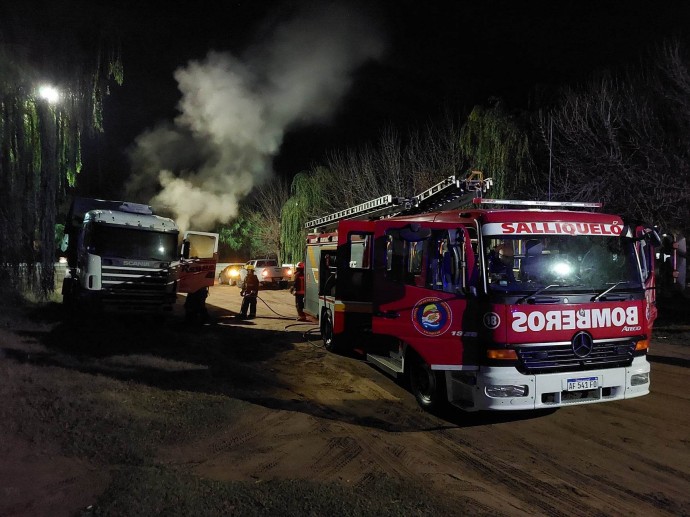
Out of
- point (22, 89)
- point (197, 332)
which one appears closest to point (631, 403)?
point (197, 332)

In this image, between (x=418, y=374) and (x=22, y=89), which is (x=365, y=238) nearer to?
(x=418, y=374)

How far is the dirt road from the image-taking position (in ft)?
13.0

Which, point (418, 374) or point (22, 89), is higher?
point (22, 89)

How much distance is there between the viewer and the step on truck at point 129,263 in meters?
12.2

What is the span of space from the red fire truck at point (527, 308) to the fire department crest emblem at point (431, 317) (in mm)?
12

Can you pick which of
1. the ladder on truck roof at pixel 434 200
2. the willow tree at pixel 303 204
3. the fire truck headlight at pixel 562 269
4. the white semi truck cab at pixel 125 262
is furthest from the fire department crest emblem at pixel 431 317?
the willow tree at pixel 303 204

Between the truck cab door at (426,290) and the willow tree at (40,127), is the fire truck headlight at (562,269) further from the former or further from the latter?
the willow tree at (40,127)

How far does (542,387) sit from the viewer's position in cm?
504

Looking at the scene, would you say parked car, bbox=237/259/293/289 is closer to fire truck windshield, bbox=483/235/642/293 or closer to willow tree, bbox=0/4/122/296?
willow tree, bbox=0/4/122/296

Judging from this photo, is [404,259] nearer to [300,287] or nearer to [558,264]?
[558,264]

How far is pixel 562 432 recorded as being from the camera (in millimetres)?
5367

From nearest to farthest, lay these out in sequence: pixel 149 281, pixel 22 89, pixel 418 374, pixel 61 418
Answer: pixel 61 418, pixel 418 374, pixel 22 89, pixel 149 281

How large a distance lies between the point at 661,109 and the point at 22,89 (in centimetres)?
1667

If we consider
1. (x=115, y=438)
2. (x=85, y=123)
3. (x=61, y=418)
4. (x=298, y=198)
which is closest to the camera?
(x=115, y=438)
